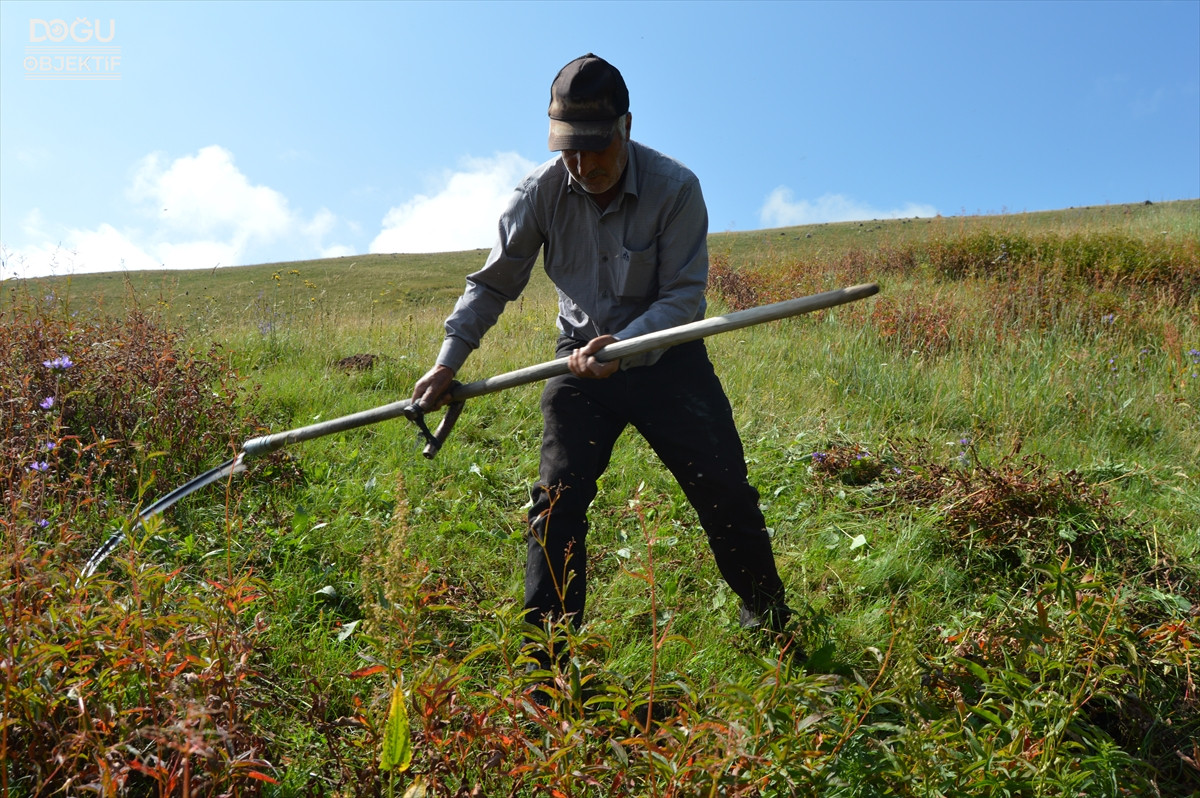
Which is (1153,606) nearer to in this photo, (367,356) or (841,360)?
(841,360)

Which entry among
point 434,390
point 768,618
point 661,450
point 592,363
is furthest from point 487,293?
point 768,618

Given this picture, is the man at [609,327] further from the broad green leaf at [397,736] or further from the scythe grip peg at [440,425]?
the broad green leaf at [397,736]

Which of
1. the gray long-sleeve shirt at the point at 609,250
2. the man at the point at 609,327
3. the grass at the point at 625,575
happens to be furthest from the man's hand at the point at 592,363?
Result: the grass at the point at 625,575

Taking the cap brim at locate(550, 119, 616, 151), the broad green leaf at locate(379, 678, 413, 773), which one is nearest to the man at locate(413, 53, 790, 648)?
the cap brim at locate(550, 119, 616, 151)

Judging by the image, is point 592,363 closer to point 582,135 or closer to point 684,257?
point 684,257

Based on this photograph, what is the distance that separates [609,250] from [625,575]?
1.41 meters

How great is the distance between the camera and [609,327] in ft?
9.46

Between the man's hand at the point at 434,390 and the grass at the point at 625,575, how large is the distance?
385 mm

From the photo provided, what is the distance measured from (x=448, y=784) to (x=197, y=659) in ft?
2.14

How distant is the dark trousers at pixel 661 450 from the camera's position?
255 centimetres

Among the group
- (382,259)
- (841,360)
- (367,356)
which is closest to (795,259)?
(841,360)

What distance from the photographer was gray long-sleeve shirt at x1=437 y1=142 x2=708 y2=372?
2766 millimetres

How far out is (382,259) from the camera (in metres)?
41.5

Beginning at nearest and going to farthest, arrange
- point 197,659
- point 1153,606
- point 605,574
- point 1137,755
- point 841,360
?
point 197,659
point 1137,755
point 1153,606
point 605,574
point 841,360
